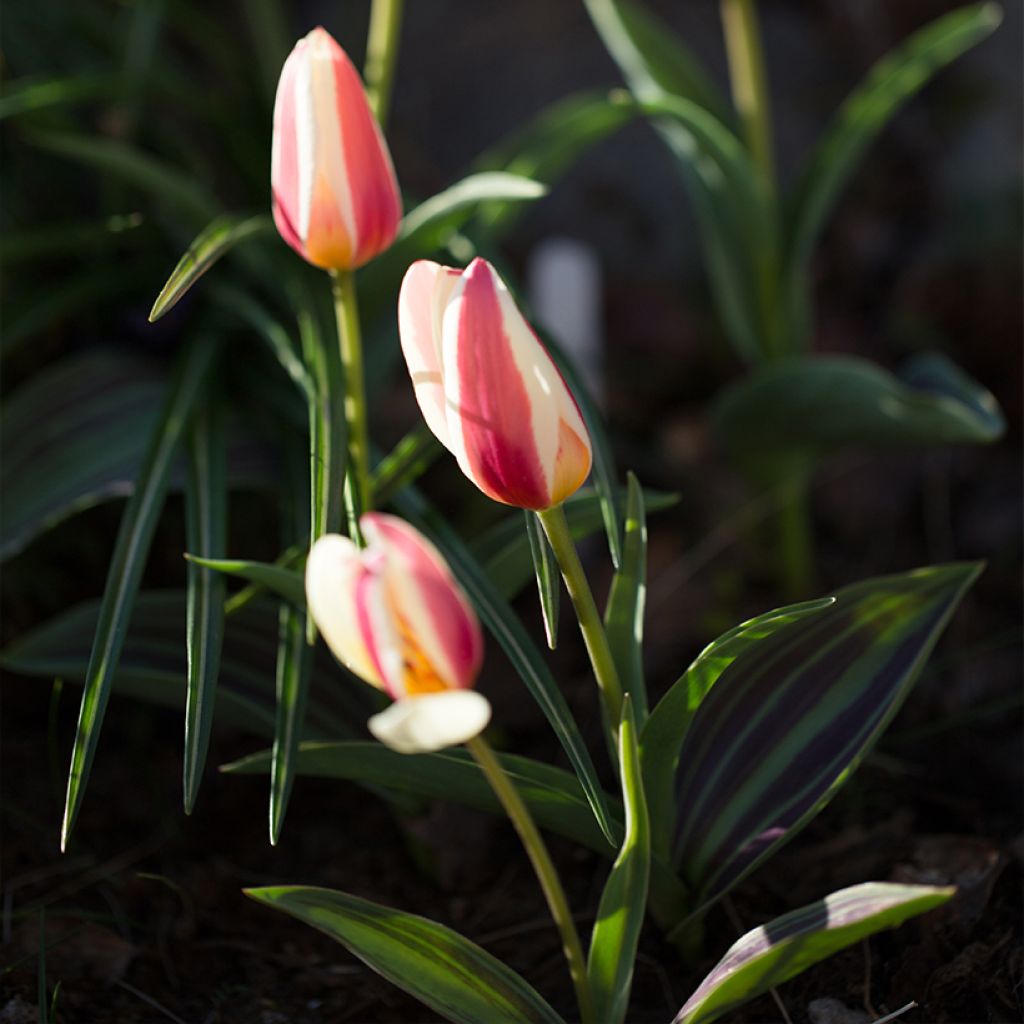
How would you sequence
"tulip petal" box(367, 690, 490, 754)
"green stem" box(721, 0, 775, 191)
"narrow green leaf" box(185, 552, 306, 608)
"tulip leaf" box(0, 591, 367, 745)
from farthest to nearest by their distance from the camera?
"green stem" box(721, 0, 775, 191)
"tulip leaf" box(0, 591, 367, 745)
"narrow green leaf" box(185, 552, 306, 608)
"tulip petal" box(367, 690, 490, 754)

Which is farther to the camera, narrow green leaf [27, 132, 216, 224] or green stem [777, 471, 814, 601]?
green stem [777, 471, 814, 601]

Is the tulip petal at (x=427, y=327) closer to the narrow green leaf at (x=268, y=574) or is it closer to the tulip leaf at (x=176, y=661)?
the narrow green leaf at (x=268, y=574)

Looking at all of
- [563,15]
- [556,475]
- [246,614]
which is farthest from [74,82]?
[563,15]

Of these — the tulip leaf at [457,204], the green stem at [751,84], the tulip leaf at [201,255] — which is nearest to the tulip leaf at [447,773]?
the tulip leaf at [201,255]

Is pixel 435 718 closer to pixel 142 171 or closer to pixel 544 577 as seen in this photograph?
pixel 544 577

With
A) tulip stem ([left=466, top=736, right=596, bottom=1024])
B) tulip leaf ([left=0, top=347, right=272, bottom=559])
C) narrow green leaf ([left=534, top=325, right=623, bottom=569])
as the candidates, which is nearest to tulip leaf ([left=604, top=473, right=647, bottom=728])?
narrow green leaf ([left=534, top=325, right=623, bottom=569])

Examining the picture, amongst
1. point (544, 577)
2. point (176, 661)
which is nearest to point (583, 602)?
point (544, 577)

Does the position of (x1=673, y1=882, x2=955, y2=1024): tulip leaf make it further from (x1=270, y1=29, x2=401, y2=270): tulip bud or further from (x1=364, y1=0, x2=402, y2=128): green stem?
(x1=364, y1=0, x2=402, y2=128): green stem

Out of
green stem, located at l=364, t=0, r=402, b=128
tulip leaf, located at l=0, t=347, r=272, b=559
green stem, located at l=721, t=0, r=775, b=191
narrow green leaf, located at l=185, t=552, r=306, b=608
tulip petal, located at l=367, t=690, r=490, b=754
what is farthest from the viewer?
green stem, located at l=721, t=0, r=775, b=191
